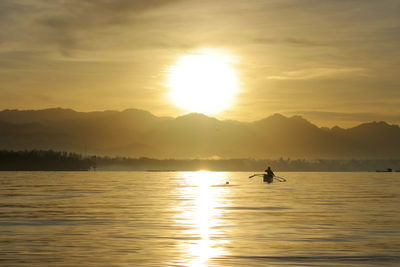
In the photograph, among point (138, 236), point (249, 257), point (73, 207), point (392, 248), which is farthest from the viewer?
point (73, 207)

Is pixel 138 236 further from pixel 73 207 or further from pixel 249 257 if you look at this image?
pixel 73 207

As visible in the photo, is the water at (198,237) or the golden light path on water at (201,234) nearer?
the water at (198,237)

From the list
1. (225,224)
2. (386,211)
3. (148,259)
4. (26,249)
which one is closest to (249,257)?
(148,259)

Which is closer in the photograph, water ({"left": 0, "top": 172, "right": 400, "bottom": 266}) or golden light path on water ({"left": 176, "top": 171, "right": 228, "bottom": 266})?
water ({"left": 0, "top": 172, "right": 400, "bottom": 266})

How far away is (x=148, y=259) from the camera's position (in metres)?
31.0

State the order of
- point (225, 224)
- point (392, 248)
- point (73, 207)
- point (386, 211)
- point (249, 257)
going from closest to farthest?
1. point (249, 257)
2. point (392, 248)
3. point (225, 224)
4. point (386, 211)
5. point (73, 207)

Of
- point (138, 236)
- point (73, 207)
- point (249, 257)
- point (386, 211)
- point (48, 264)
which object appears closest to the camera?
point (48, 264)

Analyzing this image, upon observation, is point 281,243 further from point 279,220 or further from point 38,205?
point 38,205

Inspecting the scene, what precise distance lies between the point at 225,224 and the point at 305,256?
53.4 feet

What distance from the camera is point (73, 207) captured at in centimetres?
6531

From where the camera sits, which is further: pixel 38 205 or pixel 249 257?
pixel 38 205

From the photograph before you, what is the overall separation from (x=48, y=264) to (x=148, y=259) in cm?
484

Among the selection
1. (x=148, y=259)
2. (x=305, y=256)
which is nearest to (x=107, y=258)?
(x=148, y=259)

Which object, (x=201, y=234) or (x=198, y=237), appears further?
(x=201, y=234)
